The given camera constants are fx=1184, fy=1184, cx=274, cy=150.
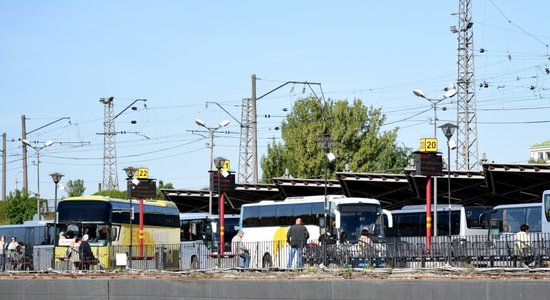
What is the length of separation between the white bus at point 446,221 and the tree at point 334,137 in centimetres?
3589

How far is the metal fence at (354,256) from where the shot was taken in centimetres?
2694

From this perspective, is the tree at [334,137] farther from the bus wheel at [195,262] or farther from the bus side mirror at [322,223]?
the bus wheel at [195,262]

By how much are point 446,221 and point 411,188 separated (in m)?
2.33

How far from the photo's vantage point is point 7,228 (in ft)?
218

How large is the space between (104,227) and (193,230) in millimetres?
12625

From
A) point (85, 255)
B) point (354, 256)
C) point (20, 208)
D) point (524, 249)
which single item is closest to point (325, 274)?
point (354, 256)

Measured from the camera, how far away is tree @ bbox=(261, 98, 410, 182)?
298 feet

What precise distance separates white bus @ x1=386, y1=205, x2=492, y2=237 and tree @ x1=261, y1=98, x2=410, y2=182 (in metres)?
35.9

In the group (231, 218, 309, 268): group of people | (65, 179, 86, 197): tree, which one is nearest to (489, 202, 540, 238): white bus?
(231, 218, 309, 268): group of people

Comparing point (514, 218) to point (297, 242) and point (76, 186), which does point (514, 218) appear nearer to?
point (297, 242)

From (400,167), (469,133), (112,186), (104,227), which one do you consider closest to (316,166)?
(400,167)

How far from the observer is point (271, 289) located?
29.0 metres

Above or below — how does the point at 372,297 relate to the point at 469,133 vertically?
below

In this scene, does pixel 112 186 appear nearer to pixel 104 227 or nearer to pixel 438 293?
pixel 104 227
